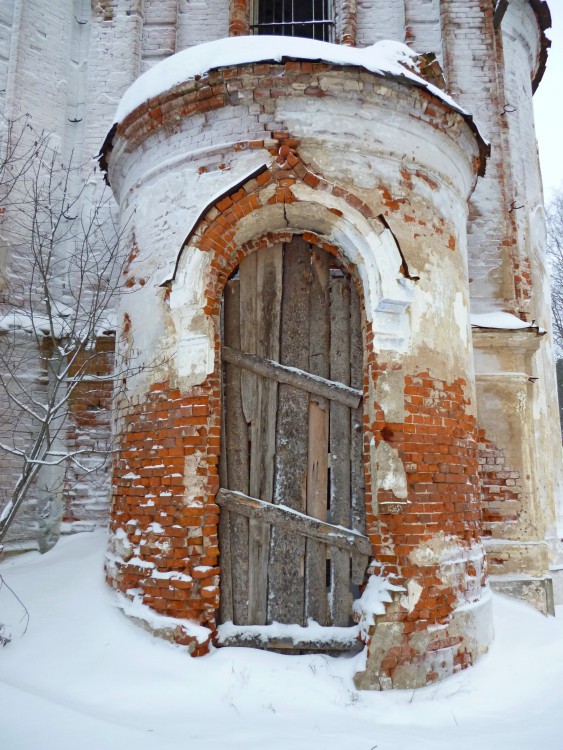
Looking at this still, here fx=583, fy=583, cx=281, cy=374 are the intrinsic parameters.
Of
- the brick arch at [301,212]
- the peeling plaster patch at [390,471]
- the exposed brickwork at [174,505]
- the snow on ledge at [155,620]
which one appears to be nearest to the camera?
the snow on ledge at [155,620]

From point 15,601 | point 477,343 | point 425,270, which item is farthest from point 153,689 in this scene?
point 477,343

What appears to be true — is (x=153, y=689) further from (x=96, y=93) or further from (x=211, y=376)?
(x=96, y=93)

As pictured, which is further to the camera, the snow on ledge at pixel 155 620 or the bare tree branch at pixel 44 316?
the bare tree branch at pixel 44 316

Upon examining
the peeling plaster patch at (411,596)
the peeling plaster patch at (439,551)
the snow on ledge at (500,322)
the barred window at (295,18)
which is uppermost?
the barred window at (295,18)

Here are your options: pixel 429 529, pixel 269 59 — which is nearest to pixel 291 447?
pixel 429 529

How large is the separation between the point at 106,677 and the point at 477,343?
4.35 m

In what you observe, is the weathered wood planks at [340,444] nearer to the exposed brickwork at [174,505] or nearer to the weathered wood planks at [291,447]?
the weathered wood planks at [291,447]

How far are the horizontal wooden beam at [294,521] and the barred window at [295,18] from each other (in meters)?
5.91

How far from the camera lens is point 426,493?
4.00 m

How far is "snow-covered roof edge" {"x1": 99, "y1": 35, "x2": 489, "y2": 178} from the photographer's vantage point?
4.20m

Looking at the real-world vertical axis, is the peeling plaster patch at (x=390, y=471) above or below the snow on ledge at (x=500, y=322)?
below

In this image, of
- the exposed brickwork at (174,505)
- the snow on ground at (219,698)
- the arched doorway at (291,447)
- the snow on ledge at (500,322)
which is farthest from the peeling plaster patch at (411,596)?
the snow on ledge at (500,322)

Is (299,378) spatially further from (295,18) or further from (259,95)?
(295,18)

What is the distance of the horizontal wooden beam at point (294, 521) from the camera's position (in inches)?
159
